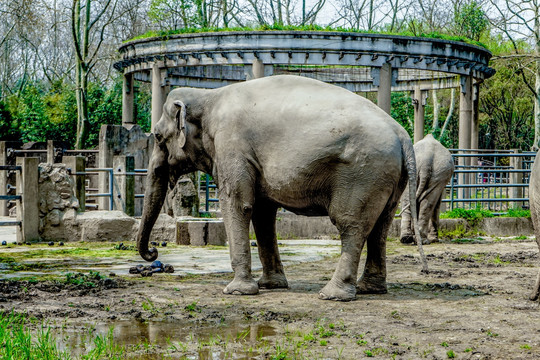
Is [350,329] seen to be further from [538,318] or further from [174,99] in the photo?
[174,99]

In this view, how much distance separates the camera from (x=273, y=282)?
7207mm

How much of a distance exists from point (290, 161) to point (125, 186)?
7.36 m

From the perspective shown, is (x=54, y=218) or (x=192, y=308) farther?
(x=54, y=218)

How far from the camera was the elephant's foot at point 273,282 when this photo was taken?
284 inches

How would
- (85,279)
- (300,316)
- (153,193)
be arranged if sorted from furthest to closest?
(153,193)
(85,279)
(300,316)

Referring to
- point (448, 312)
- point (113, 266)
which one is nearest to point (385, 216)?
point (448, 312)

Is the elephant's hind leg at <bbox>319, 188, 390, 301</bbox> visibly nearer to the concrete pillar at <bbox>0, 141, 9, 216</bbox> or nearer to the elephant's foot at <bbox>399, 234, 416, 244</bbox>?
the elephant's foot at <bbox>399, 234, 416, 244</bbox>

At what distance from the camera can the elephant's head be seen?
7.30 meters

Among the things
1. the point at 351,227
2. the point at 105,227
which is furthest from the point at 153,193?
the point at 105,227

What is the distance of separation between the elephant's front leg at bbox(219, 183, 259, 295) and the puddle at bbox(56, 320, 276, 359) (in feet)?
4.40

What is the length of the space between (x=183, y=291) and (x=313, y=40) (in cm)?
1473

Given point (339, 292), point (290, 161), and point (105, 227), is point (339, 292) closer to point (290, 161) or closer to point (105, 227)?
point (290, 161)

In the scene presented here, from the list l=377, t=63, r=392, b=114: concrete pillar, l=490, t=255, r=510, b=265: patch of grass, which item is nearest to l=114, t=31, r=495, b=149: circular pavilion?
l=377, t=63, r=392, b=114: concrete pillar

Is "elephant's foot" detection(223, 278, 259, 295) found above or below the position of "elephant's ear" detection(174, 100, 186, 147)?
below
